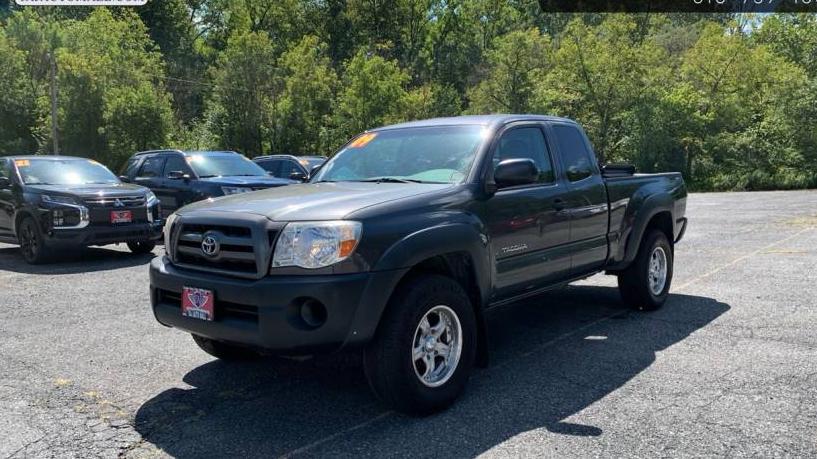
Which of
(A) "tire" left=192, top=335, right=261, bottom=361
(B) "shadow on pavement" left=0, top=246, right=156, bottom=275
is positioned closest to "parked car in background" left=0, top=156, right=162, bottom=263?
(B) "shadow on pavement" left=0, top=246, right=156, bottom=275

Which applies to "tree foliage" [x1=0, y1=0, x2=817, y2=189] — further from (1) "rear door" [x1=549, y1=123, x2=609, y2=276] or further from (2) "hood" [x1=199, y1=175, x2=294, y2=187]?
(1) "rear door" [x1=549, y1=123, x2=609, y2=276]

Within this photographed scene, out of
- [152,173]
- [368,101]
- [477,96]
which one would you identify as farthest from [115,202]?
[477,96]

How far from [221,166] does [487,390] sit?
9.63 metres

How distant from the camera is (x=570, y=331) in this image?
5973mm

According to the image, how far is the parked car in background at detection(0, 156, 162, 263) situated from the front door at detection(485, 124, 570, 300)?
23.0ft

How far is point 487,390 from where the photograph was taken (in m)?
4.46

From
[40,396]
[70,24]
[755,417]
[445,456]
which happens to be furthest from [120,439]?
[70,24]

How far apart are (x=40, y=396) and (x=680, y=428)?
13.1 feet

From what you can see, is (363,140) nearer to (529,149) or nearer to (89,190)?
(529,149)

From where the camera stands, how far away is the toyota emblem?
157 inches

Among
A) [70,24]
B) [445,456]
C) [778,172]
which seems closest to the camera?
[445,456]

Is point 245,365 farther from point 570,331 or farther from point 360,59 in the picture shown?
point 360,59

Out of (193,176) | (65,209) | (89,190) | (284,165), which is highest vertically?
(284,165)

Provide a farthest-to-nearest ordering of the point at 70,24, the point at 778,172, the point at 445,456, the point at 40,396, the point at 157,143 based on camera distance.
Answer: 1. the point at 70,24
2. the point at 157,143
3. the point at 778,172
4. the point at 40,396
5. the point at 445,456
